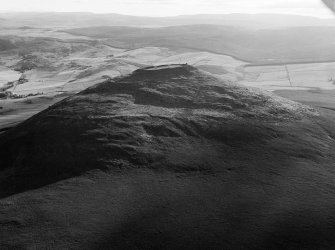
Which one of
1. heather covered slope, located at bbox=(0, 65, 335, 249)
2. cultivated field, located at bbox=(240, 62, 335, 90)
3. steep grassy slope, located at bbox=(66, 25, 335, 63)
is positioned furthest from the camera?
steep grassy slope, located at bbox=(66, 25, 335, 63)

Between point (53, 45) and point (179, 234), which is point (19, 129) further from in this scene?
point (53, 45)

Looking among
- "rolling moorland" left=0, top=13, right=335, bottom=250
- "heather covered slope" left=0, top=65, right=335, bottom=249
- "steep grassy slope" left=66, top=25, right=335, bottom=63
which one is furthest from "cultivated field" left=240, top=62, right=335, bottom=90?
"heather covered slope" left=0, top=65, right=335, bottom=249

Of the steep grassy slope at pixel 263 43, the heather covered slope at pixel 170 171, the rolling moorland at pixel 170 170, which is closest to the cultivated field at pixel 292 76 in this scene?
the steep grassy slope at pixel 263 43

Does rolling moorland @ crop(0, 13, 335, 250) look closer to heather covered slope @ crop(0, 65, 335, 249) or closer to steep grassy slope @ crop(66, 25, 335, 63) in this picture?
heather covered slope @ crop(0, 65, 335, 249)

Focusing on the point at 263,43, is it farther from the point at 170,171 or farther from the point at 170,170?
the point at 170,171

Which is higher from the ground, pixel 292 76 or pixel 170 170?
pixel 170 170

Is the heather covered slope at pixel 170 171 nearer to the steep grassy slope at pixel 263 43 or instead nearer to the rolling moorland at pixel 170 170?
the rolling moorland at pixel 170 170

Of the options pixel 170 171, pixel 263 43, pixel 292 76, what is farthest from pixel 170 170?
pixel 263 43

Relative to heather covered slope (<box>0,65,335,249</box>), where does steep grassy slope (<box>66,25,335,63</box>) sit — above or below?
above

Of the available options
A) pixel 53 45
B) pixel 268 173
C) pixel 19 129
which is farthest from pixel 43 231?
pixel 53 45
